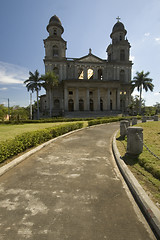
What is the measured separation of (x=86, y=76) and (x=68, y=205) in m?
38.9

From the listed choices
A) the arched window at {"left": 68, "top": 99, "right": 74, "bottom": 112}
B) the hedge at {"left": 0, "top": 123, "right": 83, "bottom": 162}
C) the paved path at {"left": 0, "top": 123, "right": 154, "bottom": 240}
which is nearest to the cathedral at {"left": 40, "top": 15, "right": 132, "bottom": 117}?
the arched window at {"left": 68, "top": 99, "right": 74, "bottom": 112}

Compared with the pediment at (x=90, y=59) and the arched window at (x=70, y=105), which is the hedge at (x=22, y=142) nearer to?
the arched window at (x=70, y=105)

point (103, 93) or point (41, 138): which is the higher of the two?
point (103, 93)

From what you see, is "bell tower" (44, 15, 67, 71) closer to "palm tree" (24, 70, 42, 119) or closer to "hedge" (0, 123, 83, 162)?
"palm tree" (24, 70, 42, 119)

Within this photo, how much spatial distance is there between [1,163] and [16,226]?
10.4ft

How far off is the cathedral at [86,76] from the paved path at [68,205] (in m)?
28.4

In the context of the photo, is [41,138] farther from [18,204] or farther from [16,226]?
[16,226]

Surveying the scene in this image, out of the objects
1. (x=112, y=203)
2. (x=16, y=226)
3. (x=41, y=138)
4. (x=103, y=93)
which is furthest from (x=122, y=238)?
(x=103, y=93)

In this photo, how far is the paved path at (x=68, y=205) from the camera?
6.54ft

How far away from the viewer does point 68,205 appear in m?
2.60

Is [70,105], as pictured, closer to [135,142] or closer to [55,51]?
[55,51]

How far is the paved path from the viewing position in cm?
199

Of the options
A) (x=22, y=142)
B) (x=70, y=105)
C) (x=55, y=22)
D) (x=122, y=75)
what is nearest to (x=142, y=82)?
(x=122, y=75)

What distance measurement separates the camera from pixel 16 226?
2.10m
